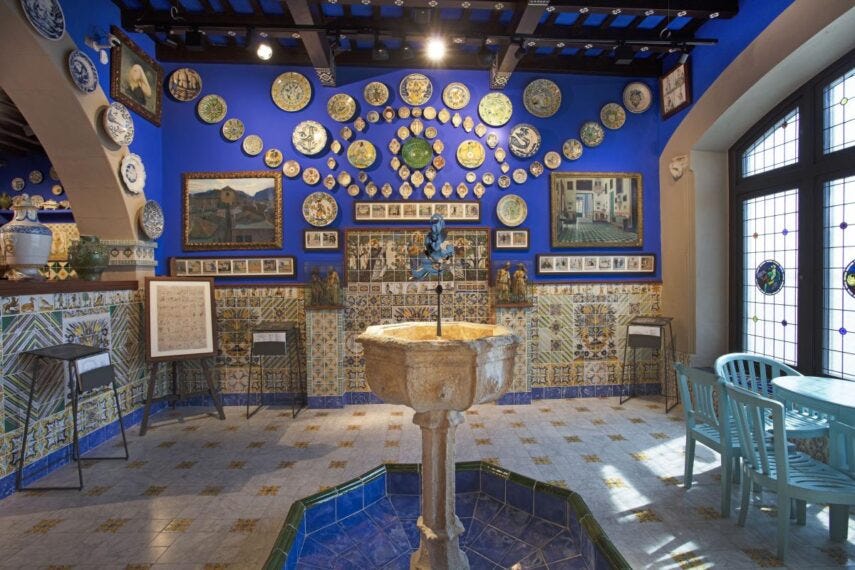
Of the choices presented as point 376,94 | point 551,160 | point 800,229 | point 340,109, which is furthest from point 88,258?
point 800,229

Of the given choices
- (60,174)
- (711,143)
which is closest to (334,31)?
(60,174)

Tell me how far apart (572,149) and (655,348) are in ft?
9.58

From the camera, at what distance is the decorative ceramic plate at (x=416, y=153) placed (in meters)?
5.97

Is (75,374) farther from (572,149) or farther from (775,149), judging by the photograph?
(775,149)

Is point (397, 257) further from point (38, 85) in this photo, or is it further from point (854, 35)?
point (854, 35)

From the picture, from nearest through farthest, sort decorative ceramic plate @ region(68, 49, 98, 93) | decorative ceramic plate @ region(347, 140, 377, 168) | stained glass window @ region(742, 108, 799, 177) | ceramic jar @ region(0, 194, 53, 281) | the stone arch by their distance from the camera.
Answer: ceramic jar @ region(0, 194, 53, 281), decorative ceramic plate @ region(68, 49, 98, 93), the stone arch, stained glass window @ region(742, 108, 799, 177), decorative ceramic plate @ region(347, 140, 377, 168)

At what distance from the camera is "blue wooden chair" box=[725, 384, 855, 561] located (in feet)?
8.29

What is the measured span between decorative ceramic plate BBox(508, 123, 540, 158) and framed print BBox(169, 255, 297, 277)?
340 centimetres

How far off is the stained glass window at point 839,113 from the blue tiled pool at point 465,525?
4136 mm

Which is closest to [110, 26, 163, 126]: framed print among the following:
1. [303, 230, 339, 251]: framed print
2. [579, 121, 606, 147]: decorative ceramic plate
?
[303, 230, 339, 251]: framed print

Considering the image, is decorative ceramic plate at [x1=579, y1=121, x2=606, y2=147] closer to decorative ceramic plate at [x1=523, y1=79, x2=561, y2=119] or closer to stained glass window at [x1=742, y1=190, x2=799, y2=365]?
decorative ceramic plate at [x1=523, y1=79, x2=561, y2=119]

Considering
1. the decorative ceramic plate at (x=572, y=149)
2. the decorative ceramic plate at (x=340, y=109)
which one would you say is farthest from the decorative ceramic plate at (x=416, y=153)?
the decorative ceramic plate at (x=572, y=149)

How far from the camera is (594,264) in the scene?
614 cm

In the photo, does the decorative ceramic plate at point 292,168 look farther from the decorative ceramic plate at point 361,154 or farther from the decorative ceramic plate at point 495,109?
the decorative ceramic plate at point 495,109
